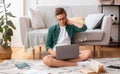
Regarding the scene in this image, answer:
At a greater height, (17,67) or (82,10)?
(82,10)

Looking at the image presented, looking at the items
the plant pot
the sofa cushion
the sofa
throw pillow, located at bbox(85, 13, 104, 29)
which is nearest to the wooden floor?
the plant pot

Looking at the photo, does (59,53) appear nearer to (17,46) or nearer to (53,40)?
(53,40)

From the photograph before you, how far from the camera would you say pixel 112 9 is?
4.99 meters

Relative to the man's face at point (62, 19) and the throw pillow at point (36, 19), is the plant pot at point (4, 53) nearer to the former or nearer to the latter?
the throw pillow at point (36, 19)

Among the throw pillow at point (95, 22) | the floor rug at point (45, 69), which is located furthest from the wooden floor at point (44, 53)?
the floor rug at point (45, 69)

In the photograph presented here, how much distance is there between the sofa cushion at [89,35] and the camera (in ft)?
12.2

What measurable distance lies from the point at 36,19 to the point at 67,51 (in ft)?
4.57

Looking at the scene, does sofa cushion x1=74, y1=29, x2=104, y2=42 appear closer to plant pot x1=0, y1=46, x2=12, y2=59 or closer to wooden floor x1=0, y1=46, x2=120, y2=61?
wooden floor x1=0, y1=46, x2=120, y2=61

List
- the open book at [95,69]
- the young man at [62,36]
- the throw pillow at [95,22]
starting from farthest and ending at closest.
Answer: the throw pillow at [95,22]
the young man at [62,36]
the open book at [95,69]

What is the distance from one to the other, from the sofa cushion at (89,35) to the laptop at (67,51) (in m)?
0.76

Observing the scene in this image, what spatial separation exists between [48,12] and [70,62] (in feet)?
5.22

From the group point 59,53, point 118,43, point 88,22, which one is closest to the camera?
point 59,53

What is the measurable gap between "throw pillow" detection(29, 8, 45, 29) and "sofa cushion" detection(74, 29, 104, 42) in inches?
29.1

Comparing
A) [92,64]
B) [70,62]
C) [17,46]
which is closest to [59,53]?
[70,62]
